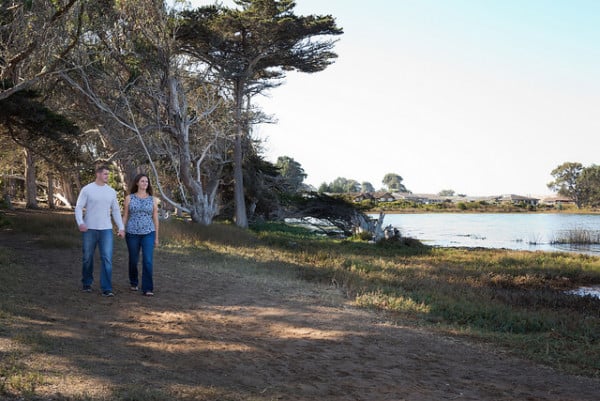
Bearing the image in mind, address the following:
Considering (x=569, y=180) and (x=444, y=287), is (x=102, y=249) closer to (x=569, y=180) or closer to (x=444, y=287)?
(x=444, y=287)

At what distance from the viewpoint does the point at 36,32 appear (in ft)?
42.5

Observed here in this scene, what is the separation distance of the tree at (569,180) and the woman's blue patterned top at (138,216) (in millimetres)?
118166

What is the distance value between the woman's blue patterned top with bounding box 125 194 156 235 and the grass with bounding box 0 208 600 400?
1.90m

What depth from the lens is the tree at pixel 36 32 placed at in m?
12.2

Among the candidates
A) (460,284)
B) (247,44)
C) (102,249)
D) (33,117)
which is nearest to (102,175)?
(102,249)

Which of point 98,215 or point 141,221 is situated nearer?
point 98,215

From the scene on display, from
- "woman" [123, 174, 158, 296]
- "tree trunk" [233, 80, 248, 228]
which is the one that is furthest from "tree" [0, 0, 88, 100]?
"tree trunk" [233, 80, 248, 228]

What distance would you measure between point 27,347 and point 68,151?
15.4 metres

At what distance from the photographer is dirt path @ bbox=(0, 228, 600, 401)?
15.6ft

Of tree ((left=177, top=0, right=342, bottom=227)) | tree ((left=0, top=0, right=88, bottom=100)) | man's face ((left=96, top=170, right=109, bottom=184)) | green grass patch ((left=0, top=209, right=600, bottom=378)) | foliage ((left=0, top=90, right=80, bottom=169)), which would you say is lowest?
green grass patch ((left=0, top=209, right=600, bottom=378))

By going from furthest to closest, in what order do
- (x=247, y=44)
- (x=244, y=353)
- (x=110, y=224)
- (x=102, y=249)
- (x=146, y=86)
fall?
(x=247, y=44), (x=146, y=86), (x=110, y=224), (x=102, y=249), (x=244, y=353)

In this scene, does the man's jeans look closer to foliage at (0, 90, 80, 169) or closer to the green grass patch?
the green grass patch

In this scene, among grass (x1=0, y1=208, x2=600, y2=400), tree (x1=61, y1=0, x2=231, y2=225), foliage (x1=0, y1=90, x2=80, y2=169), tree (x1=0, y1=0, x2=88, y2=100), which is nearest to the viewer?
grass (x1=0, y1=208, x2=600, y2=400)

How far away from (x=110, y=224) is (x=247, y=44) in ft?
63.4
